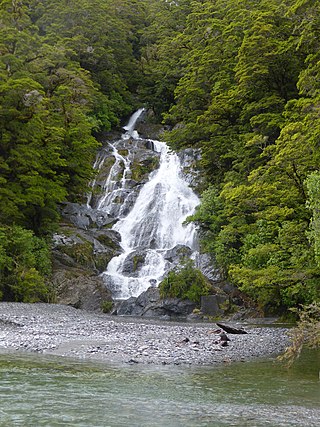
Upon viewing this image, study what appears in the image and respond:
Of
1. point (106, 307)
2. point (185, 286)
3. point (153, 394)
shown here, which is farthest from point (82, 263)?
point (153, 394)

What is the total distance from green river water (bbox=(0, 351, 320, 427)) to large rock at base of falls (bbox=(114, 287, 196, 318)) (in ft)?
47.0

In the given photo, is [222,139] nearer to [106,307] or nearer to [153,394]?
[106,307]

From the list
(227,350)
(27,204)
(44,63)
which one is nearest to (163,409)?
(227,350)

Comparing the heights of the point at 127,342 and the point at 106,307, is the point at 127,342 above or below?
below

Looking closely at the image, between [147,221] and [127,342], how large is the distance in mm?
20556

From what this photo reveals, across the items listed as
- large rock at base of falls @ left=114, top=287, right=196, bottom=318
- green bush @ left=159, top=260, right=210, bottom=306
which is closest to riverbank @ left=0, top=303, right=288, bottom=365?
large rock at base of falls @ left=114, top=287, right=196, bottom=318

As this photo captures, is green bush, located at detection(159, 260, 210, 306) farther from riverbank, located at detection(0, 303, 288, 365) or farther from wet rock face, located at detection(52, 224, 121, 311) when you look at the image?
riverbank, located at detection(0, 303, 288, 365)

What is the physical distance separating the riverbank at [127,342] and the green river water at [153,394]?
97cm

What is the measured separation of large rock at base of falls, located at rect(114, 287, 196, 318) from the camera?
26188 mm

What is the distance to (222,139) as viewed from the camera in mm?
34031

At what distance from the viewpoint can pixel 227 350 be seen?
1391 cm

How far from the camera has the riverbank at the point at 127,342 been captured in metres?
12.6

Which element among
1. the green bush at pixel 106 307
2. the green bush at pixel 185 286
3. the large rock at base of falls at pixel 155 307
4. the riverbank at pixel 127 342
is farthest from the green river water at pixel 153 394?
the green bush at pixel 106 307

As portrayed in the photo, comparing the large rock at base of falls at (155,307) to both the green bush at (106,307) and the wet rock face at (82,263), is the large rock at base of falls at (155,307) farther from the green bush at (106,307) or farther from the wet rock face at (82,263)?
the wet rock face at (82,263)
